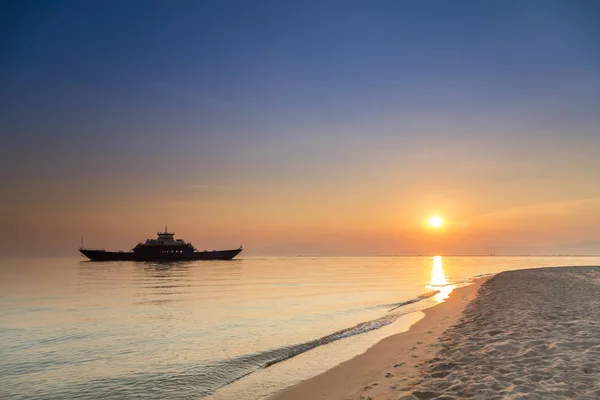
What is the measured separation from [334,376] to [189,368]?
5.67 metres

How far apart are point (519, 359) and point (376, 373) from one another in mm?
4092

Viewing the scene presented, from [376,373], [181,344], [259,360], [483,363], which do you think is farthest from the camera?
[181,344]

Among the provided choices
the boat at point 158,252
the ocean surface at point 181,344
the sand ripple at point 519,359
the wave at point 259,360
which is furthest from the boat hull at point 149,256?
the sand ripple at point 519,359

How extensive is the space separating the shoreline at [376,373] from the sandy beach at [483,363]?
0.08 feet

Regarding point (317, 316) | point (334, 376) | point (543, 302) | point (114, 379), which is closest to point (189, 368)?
point (114, 379)

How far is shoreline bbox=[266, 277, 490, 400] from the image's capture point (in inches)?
388

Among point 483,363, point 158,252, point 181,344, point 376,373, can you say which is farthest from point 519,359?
point 158,252

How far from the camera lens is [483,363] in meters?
10.4

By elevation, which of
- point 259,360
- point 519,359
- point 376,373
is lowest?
point 259,360

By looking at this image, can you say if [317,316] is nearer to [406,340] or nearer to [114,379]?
[406,340]

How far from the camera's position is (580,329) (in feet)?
43.8

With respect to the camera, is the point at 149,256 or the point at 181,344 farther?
the point at 149,256

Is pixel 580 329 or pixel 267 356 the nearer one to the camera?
pixel 580 329

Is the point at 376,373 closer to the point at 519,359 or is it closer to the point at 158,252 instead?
the point at 519,359
